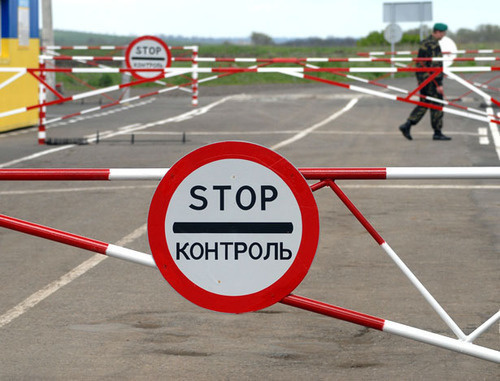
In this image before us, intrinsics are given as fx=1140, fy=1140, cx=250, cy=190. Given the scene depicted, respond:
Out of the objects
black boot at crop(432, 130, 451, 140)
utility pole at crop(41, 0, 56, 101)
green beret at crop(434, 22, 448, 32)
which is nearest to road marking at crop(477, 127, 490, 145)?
black boot at crop(432, 130, 451, 140)

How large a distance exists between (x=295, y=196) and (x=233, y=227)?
0.28 m

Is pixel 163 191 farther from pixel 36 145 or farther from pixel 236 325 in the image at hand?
pixel 36 145

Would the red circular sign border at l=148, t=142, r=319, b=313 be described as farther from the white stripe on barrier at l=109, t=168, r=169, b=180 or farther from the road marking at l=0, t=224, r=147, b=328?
the road marking at l=0, t=224, r=147, b=328

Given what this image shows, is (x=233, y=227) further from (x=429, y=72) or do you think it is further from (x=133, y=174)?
(x=429, y=72)

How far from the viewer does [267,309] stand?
6.94 metres

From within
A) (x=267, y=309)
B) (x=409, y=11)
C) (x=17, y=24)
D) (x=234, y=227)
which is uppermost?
(x=409, y=11)

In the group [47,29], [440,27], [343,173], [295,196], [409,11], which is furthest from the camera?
[409,11]

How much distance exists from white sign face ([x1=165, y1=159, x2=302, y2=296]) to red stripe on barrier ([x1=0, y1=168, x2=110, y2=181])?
14.9 inches

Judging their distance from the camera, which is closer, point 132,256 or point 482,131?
point 132,256

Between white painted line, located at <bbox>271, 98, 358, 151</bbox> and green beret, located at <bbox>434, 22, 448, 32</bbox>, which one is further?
green beret, located at <bbox>434, 22, 448, 32</bbox>

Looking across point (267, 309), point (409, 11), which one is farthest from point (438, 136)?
point (409, 11)

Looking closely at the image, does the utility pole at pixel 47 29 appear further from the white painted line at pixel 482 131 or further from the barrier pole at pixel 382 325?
the barrier pole at pixel 382 325

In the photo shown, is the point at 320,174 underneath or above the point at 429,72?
underneath

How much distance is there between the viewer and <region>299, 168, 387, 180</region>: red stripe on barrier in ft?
15.1
